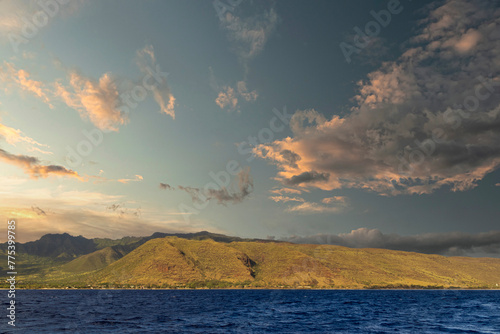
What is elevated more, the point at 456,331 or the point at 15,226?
the point at 15,226

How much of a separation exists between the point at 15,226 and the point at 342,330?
53.6 meters

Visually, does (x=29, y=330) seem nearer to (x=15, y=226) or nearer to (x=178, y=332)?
(x=15, y=226)

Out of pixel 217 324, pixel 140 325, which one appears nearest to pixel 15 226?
pixel 140 325

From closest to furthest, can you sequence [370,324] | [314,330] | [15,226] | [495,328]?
1. [15,226]
2. [314,330]
3. [495,328]
4. [370,324]

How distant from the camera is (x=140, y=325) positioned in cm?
5381

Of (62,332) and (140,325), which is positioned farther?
(140,325)

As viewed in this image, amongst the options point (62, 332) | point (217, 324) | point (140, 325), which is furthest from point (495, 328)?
point (62, 332)

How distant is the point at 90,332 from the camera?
46.5m

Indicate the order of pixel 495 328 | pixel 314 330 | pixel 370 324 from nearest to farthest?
1. pixel 314 330
2. pixel 495 328
3. pixel 370 324

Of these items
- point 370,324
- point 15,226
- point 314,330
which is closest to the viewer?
point 15,226

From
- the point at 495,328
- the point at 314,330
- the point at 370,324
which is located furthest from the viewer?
the point at 370,324

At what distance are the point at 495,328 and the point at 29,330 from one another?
77616 millimetres

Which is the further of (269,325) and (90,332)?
(269,325)

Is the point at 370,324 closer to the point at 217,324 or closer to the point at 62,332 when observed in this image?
the point at 217,324
